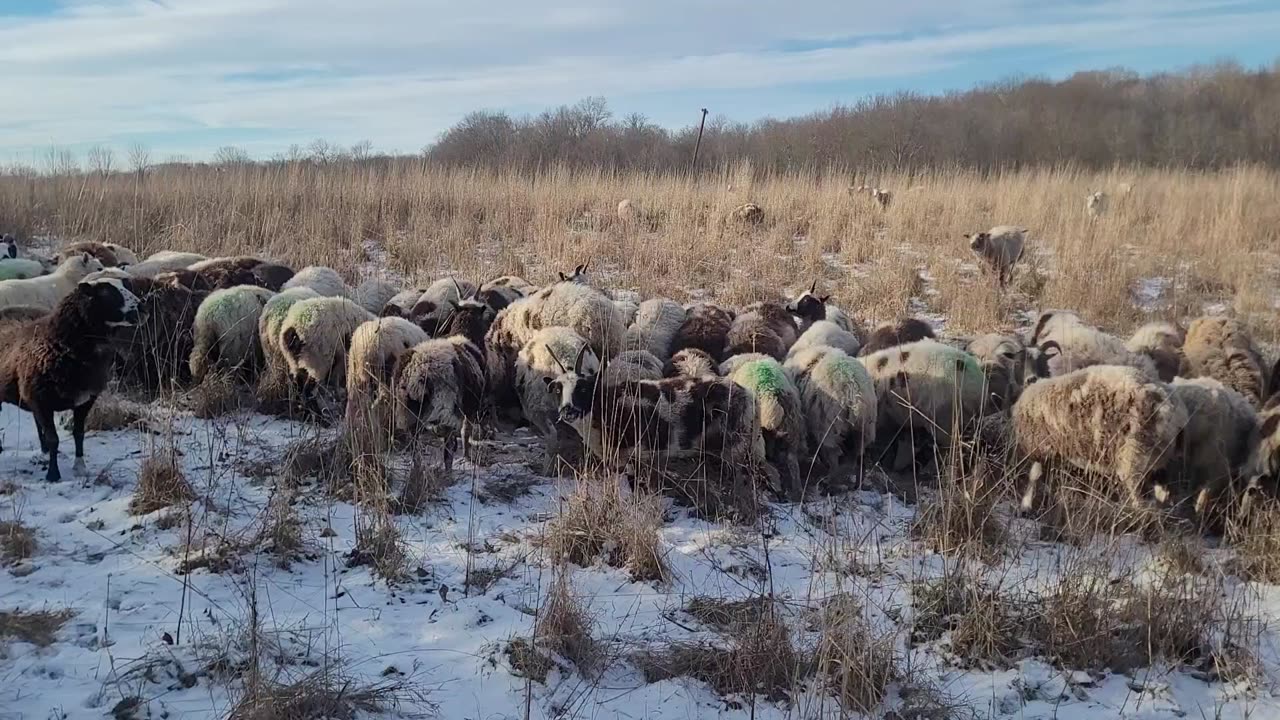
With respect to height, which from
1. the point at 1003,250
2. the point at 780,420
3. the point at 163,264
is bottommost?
the point at 780,420

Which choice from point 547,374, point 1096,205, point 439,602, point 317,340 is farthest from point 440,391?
point 1096,205

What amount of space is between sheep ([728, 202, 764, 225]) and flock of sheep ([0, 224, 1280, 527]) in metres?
7.34

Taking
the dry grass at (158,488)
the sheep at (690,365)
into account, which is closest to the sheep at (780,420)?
the sheep at (690,365)

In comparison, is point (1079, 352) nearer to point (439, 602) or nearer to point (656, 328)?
point (656, 328)

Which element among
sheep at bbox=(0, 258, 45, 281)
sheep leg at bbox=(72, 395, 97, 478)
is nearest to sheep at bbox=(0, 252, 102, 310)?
sheep at bbox=(0, 258, 45, 281)

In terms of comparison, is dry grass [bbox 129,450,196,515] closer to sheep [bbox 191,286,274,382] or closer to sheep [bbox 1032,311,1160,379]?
sheep [bbox 191,286,274,382]

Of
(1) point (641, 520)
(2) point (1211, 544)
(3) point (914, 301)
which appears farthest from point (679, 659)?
(3) point (914, 301)

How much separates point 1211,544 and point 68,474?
7.50 meters

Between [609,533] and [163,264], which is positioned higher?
[163,264]

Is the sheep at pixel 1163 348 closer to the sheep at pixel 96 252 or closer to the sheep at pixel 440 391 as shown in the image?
→ the sheep at pixel 440 391

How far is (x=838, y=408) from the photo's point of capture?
6211mm

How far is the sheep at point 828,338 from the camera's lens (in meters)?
7.77

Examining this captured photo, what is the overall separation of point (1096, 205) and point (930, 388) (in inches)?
484

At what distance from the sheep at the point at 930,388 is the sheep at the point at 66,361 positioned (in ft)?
18.4
